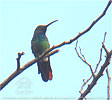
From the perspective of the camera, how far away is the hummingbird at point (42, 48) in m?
4.75

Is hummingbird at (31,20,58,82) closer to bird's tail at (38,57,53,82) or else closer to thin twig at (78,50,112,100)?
bird's tail at (38,57,53,82)

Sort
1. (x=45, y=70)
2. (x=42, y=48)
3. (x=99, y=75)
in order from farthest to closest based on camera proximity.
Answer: (x=42, y=48) < (x=45, y=70) < (x=99, y=75)

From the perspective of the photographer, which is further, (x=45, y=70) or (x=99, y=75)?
(x=45, y=70)

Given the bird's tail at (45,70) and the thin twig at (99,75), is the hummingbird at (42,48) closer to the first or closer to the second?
the bird's tail at (45,70)

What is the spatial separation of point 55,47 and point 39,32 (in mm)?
Result: 3305

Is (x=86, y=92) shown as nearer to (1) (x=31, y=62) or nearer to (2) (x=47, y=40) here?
(1) (x=31, y=62)

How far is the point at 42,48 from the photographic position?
5113 millimetres

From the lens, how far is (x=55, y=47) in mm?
2125

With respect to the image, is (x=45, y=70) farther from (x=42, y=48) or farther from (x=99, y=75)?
(x=99, y=75)

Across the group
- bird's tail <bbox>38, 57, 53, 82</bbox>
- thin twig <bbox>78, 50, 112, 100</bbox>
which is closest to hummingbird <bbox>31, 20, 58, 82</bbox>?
bird's tail <bbox>38, 57, 53, 82</bbox>

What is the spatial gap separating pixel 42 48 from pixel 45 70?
1.57 ft

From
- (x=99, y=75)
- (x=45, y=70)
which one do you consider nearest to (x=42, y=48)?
(x=45, y=70)

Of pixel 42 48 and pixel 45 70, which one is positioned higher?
pixel 42 48

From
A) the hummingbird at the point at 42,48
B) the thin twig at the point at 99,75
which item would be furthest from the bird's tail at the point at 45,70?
the thin twig at the point at 99,75
